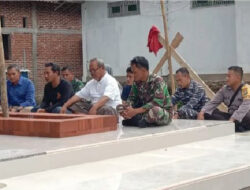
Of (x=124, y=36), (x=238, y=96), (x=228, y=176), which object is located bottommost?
(x=228, y=176)

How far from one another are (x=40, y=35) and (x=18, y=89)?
12500 millimetres

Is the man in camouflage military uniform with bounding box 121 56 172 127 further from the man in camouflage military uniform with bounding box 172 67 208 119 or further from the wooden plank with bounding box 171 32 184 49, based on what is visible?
the wooden plank with bounding box 171 32 184 49

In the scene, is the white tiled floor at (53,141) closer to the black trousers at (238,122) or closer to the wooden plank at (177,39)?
the black trousers at (238,122)

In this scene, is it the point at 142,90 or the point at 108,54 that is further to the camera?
the point at 108,54

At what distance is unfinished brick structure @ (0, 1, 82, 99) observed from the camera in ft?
66.3

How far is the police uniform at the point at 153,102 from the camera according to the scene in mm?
6152

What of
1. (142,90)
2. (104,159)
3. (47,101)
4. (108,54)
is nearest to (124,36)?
(108,54)

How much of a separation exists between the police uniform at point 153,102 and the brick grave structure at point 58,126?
15.2 inches

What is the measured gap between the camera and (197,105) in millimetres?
7898

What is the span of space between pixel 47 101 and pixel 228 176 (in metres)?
4.34

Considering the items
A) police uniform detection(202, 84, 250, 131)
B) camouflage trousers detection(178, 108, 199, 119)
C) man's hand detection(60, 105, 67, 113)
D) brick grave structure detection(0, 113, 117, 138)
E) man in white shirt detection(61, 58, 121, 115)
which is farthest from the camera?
camouflage trousers detection(178, 108, 199, 119)

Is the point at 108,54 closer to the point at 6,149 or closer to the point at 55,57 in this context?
the point at 55,57

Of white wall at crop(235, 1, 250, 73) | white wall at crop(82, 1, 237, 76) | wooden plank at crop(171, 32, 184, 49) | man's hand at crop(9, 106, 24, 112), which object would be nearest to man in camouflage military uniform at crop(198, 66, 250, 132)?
man's hand at crop(9, 106, 24, 112)

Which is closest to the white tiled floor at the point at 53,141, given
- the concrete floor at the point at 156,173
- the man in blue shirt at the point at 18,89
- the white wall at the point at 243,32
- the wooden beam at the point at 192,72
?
the concrete floor at the point at 156,173
